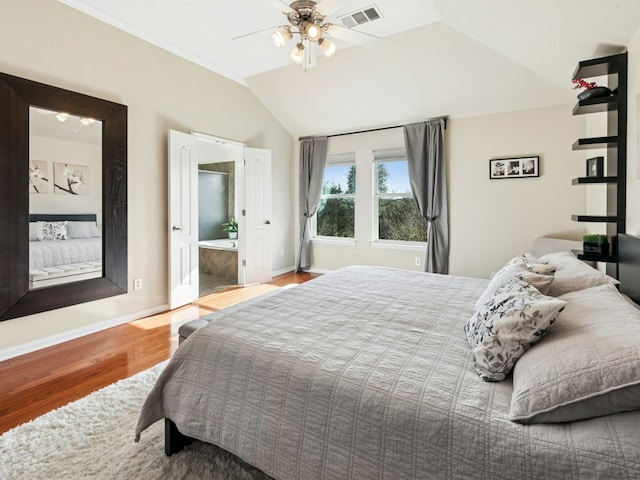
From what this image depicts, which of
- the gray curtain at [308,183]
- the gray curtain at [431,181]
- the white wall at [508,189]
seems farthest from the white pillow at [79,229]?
the white wall at [508,189]

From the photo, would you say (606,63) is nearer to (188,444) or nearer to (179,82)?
(188,444)

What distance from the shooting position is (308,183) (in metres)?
5.88

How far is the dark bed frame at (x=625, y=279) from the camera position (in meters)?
1.56

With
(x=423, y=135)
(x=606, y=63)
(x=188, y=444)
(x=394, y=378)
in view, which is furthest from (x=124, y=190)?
(x=606, y=63)

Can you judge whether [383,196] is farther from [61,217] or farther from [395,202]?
[61,217]

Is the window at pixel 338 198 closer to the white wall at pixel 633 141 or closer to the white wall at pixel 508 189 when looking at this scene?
the white wall at pixel 508 189

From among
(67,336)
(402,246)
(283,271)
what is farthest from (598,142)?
(67,336)

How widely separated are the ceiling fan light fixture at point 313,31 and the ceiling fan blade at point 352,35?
4.8 inches

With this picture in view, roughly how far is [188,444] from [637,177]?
124 inches

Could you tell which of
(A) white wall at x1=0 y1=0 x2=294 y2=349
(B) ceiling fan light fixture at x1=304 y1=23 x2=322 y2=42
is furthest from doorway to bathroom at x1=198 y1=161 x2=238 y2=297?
(B) ceiling fan light fixture at x1=304 y1=23 x2=322 y2=42

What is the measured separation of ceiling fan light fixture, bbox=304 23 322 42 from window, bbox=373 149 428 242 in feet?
8.93

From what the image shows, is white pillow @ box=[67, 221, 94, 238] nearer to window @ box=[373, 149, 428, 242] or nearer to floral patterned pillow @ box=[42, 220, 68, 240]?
floral patterned pillow @ box=[42, 220, 68, 240]

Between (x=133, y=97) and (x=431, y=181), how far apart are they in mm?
3775

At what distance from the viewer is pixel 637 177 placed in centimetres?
221
